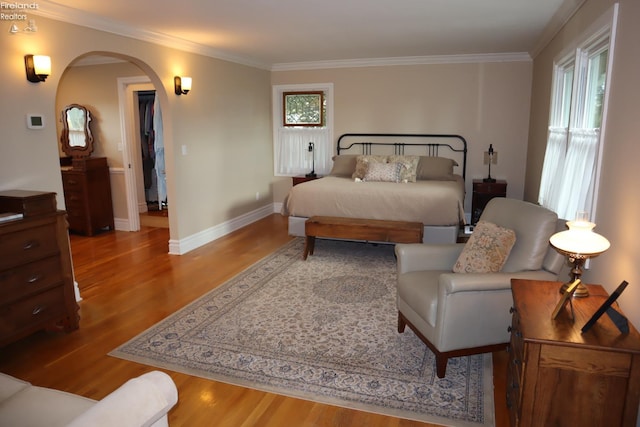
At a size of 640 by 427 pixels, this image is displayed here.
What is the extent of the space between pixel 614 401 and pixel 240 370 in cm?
195

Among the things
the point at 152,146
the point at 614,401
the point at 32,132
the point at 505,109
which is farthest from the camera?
the point at 152,146

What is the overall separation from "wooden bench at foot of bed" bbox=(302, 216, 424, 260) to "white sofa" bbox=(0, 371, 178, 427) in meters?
3.34

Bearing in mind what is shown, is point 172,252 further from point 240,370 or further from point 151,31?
point 240,370

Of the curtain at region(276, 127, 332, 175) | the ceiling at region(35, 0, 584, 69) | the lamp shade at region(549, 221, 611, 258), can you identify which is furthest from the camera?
the curtain at region(276, 127, 332, 175)

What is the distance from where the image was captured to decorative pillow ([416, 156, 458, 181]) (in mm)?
5988

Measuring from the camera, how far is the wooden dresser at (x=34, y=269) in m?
2.81

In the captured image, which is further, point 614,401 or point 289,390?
point 289,390

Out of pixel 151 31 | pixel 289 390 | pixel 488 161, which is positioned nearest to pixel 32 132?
pixel 151 31

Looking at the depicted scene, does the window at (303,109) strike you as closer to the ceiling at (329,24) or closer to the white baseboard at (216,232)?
the ceiling at (329,24)

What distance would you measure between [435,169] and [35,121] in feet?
15.2

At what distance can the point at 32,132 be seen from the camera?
338cm

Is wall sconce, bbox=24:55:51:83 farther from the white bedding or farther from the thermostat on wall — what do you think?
the white bedding

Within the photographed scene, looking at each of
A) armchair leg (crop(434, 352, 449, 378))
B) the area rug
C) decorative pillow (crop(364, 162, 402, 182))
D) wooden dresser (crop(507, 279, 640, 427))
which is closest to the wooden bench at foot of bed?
the area rug

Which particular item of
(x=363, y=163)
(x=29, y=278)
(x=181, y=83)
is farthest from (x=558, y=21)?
(x=29, y=278)
